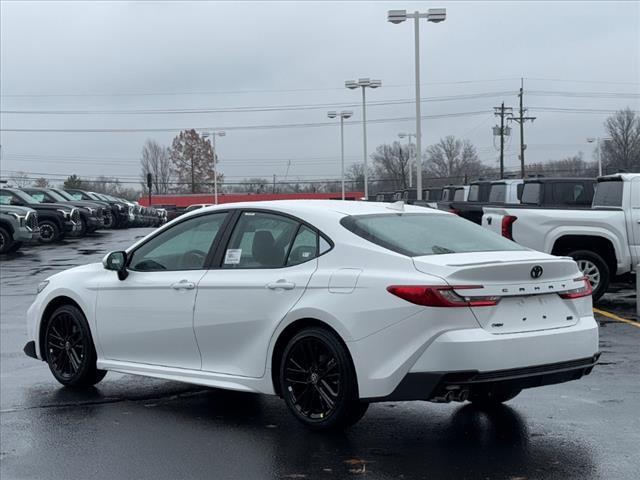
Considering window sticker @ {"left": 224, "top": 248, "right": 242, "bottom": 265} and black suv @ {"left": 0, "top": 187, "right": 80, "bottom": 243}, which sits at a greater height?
window sticker @ {"left": 224, "top": 248, "right": 242, "bottom": 265}

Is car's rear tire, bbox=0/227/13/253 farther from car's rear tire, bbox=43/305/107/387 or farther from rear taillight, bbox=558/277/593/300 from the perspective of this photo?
rear taillight, bbox=558/277/593/300

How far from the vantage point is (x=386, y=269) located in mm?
5957

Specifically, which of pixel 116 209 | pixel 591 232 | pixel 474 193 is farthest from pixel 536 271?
pixel 116 209

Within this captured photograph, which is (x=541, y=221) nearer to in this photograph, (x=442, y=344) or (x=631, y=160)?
(x=442, y=344)

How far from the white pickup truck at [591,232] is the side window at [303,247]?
7218 mm

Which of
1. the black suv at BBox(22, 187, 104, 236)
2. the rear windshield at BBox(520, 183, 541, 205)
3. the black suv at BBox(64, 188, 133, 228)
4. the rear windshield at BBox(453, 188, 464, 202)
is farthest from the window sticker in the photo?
the black suv at BBox(64, 188, 133, 228)

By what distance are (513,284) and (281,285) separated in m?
1.59

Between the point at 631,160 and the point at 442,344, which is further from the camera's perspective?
the point at 631,160

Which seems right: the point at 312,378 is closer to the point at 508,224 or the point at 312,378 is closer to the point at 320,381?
the point at 320,381

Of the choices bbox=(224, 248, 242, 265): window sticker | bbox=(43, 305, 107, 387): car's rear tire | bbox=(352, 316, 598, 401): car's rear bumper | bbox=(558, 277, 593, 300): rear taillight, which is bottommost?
bbox=(43, 305, 107, 387): car's rear tire

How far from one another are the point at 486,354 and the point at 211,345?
2.20 metres

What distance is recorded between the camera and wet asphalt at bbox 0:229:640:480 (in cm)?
555

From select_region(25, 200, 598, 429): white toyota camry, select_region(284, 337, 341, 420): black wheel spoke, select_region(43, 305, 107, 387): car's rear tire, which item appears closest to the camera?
select_region(25, 200, 598, 429): white toyota camry

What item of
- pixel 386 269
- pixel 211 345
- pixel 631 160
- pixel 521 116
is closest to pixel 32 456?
pixel 211 345
